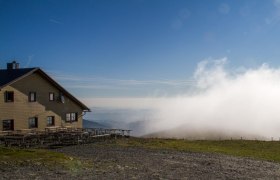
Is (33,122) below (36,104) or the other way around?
below

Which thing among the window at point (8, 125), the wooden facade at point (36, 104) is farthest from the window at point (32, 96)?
the window at point (8, 125)

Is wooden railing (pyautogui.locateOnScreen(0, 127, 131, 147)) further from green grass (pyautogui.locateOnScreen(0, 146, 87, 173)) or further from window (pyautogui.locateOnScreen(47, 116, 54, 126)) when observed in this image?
green grass (pyautogui.locateOnScreen(0, 146, 87, 173))

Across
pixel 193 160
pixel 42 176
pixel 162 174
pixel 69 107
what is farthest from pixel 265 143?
pixel 42 176

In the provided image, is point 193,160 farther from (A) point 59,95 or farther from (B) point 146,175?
(A) point 59,95

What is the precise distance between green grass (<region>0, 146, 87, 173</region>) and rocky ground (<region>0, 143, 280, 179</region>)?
674 millimetres

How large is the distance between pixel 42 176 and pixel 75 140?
75.8ft

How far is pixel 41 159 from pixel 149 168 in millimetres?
8084

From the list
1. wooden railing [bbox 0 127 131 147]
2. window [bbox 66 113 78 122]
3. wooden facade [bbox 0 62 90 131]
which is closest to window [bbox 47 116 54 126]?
wooden facade [bbox 0 62 90 131]

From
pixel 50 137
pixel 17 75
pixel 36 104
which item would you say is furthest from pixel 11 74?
pixel 50 137

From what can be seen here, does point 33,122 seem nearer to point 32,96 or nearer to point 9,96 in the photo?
point 32,96

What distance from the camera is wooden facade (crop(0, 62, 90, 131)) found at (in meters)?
50.0

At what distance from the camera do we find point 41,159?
96.0 ft

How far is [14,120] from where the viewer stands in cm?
5062

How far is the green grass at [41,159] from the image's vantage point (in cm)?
2722
